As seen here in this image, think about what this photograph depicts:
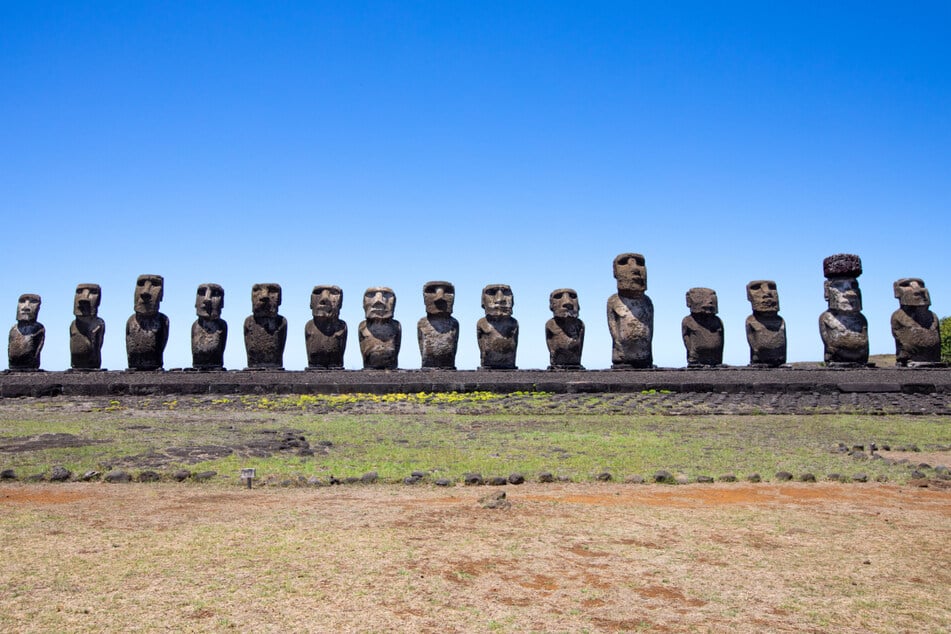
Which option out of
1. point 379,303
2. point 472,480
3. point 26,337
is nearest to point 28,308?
point 26,337

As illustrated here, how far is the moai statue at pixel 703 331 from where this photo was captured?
854 inches

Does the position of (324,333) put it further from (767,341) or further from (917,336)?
(917,336)

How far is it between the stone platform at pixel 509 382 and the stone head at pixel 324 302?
1845 millimetres

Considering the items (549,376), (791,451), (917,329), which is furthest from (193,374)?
(917,329)

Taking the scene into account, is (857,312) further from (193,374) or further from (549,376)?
(193,374)

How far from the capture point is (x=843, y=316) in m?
21.9

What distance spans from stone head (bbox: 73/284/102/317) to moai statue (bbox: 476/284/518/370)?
35.4ft

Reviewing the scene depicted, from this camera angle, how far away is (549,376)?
65.9ft

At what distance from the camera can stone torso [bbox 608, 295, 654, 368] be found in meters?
21.4

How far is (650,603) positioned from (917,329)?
20218 mm

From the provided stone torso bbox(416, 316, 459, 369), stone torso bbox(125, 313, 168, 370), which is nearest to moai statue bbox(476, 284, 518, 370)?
stone torso bbox(416, 316, 459, 369)

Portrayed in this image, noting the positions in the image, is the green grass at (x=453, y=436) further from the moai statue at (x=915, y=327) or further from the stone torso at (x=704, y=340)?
the moai statue at (x=915, y=327)

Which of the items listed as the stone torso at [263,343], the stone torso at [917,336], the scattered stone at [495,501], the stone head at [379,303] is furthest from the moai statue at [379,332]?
the scattered stone at [495,501]

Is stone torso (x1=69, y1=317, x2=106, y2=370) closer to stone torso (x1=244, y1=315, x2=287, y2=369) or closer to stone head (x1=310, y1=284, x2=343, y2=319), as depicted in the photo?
stone torso (x1=244, y1=315, x2=287, y2=369)
